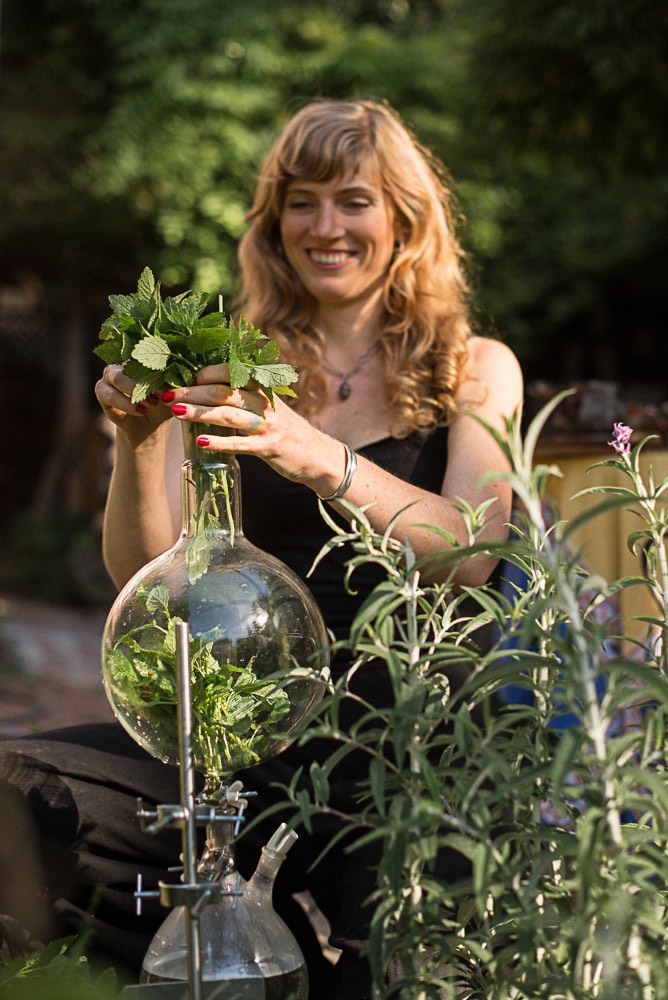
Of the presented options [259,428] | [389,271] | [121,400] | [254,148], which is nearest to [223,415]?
[259,428]

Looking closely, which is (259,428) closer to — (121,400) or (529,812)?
(121,400)

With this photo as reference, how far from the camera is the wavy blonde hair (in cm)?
205

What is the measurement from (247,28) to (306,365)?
16.7 ft

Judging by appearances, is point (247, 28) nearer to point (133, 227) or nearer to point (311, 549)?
point (133, 227)

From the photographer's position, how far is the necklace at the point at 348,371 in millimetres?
2168

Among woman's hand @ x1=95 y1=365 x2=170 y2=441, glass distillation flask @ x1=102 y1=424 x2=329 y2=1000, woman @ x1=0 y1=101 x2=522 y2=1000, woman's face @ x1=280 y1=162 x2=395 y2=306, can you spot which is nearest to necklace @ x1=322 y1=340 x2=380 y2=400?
woman @ x1=0 y1=101 x2=522 y2=1000

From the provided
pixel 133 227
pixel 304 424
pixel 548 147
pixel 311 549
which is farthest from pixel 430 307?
pixel 133 227

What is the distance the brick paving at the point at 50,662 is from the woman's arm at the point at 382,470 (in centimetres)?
141

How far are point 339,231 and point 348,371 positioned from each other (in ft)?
0.86

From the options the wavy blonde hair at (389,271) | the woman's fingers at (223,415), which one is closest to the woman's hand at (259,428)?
the woman's fingers at (223,415)

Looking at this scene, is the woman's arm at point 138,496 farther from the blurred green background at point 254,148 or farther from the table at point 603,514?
the blurred green background at point 254,148

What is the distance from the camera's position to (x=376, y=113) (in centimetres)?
214

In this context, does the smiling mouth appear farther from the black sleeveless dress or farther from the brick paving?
the brick paving

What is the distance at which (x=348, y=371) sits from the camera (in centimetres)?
219
